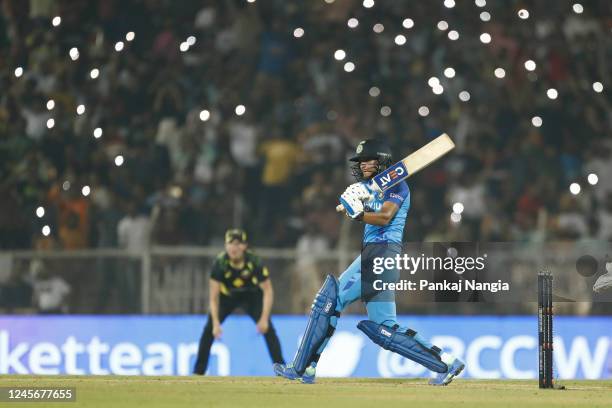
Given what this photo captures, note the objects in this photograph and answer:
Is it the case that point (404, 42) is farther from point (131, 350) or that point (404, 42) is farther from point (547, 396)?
point (547, 396)

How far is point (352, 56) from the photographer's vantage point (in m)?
17.9

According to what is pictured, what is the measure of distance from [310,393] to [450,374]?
3.47 ft

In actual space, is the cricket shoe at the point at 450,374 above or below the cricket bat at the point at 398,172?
below

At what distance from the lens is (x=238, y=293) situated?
559 inches

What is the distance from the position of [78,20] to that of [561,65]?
6.71 meters

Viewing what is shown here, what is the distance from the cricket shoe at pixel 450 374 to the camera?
356 inches

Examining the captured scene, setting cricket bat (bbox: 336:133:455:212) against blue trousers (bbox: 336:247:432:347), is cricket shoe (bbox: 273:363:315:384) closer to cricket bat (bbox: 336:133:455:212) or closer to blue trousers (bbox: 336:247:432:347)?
blue trousers (bbox: 336:247:432:347)

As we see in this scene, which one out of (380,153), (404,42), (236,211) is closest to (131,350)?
(236,211)
